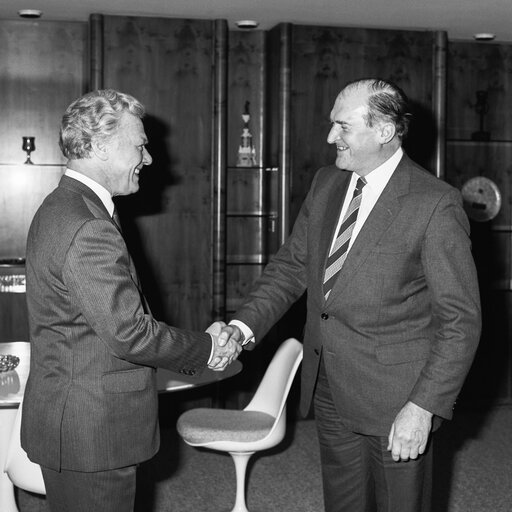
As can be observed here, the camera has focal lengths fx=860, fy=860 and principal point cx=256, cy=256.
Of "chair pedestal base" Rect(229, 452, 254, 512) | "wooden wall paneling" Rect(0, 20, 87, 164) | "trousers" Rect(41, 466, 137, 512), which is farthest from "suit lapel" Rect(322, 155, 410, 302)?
"wooden wall paneling" Rect(0, 20, 87, 164)

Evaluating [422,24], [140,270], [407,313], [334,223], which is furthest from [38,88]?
[407,313]

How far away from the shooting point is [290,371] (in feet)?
13.3

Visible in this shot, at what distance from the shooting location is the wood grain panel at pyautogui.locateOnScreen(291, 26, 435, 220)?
5.68m

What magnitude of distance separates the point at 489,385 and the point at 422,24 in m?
2.59

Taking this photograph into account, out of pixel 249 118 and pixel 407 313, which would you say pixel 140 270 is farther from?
pixel 407 313

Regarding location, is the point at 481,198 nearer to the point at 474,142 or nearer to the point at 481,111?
the point at 474,142

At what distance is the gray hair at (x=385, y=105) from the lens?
259 cm

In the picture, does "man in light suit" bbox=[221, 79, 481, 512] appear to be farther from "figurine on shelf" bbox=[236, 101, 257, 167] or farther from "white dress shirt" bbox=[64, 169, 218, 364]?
"figurine on shelf" bbox=[236, 101, 257, 167]

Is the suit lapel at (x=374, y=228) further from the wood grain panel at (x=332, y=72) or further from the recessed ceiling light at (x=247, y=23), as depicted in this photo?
the recessed ceiling light at (x=247, y=23)

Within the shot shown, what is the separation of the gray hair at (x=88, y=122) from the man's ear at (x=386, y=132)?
784 millimetres

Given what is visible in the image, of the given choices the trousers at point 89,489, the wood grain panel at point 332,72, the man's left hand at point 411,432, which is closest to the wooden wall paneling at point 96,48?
the wood grain panel at point 332,72

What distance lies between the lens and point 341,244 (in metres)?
2.68

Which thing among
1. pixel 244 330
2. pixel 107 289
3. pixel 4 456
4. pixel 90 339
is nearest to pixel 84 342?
pixel 90 339

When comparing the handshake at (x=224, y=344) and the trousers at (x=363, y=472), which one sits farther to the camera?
the handshake at (x=224, y=344)
